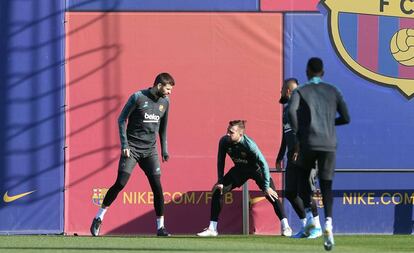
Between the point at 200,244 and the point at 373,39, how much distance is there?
4541 millimetres

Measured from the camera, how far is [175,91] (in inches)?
579

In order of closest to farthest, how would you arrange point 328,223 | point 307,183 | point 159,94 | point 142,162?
point 328,223 < point 307,183 < point 159,94 < point 142,162

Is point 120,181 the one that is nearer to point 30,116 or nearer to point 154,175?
point 154,175

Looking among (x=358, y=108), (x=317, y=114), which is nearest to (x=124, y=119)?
(x=317, y=114)

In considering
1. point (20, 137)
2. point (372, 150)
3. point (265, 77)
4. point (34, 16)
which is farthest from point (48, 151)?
point (372, 150)

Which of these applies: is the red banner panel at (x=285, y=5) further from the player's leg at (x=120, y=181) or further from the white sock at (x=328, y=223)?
the white sock at (x=328, y=223)

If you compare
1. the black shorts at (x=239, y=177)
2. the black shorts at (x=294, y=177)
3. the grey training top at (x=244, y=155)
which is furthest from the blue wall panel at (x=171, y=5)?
the black shorts at (x=294, y=177)

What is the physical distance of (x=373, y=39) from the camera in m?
14.8

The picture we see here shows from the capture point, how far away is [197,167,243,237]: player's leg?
44.1 ft

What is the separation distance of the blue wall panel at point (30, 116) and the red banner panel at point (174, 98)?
0.65ft

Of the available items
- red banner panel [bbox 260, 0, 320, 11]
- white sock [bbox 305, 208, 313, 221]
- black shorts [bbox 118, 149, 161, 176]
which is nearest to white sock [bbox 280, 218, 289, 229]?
white sock [bbox 305, 208, 313, 221]

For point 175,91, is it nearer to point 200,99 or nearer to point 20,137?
point 200,99

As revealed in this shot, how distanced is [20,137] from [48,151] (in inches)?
16.0

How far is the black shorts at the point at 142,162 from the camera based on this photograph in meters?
13.0
